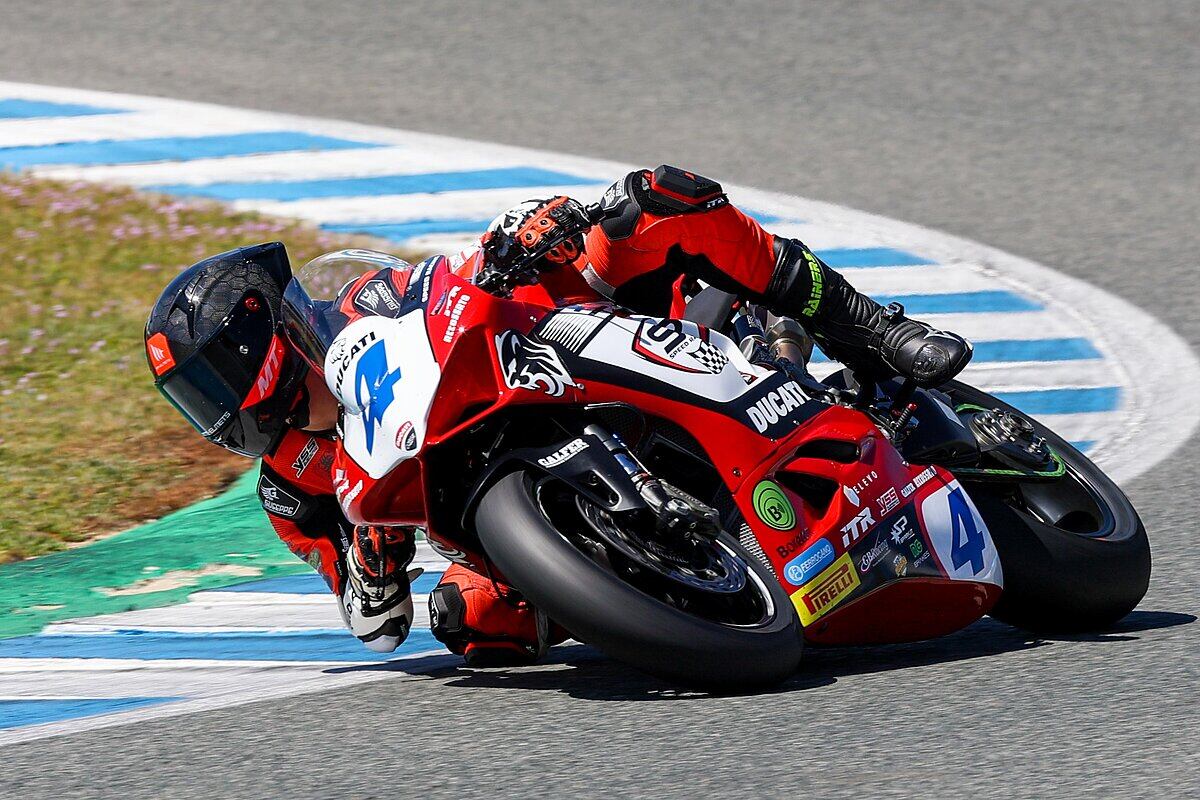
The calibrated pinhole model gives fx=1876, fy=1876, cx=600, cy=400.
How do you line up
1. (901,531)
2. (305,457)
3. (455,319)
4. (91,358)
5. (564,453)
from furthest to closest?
(91,358)
(305,457)
(901,531)
(455,319)
(564,453)

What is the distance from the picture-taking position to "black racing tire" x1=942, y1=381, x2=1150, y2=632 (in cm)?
457

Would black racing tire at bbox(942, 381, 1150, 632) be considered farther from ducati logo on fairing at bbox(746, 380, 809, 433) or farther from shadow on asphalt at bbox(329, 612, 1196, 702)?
ducati logo on fairing at bbox(746, 380, 809, 433)

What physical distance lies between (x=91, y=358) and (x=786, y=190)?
3.55m

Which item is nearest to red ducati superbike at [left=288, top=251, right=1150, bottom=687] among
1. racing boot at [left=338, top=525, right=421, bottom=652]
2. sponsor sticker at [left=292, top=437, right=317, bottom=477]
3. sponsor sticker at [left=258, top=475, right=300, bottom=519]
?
racing boot at [left=338, top=525, right=421, bottom=652]

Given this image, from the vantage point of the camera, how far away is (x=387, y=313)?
14.2ft

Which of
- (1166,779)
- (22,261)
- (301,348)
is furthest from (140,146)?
(1166,779)

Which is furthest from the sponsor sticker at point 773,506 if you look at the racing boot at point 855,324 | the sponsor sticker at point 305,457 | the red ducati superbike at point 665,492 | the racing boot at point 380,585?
the sponsor sticker at point 305,457

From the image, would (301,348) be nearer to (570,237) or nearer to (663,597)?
(570,237)

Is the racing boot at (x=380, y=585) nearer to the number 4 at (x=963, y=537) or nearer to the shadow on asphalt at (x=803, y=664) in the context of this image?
the shadow on asphalt at (x=803, y=664)

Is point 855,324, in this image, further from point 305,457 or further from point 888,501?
point 305,457

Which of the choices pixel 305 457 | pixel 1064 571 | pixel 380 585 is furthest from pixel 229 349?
pixel 1064 571

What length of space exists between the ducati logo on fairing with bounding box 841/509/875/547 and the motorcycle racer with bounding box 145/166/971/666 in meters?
0.53

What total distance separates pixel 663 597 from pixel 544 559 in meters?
0.33

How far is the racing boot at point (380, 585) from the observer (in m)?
4.54
